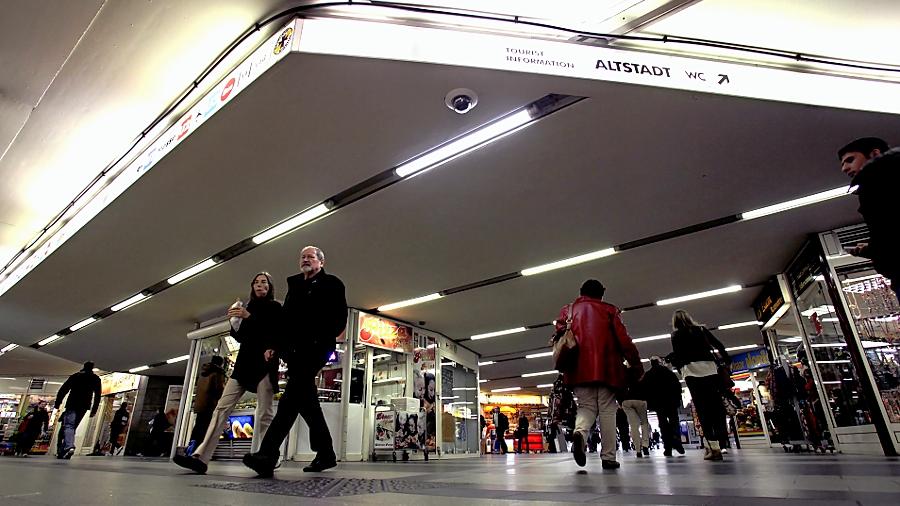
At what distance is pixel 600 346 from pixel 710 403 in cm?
248

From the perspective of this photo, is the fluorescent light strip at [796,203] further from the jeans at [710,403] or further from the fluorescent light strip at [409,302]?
the fluorescent light strip at [409,302]

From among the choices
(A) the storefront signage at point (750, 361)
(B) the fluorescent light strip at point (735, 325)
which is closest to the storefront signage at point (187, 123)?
(B) the fluorescent light strip at point (735, 325)

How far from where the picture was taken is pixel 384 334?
1163cm

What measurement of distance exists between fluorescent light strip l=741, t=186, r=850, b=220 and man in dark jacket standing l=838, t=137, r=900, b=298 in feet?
14.4

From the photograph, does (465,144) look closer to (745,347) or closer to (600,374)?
(600,374)

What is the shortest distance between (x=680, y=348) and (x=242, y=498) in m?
5.38

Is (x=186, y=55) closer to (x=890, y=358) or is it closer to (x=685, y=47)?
(x=685, y=47)

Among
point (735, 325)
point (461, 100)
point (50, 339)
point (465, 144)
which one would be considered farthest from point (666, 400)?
point (50, 339)

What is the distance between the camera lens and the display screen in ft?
37.2

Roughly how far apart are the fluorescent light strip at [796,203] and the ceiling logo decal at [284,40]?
21.1 ft

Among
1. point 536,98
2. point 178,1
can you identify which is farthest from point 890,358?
point 178,1

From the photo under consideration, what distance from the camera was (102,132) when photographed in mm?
5516

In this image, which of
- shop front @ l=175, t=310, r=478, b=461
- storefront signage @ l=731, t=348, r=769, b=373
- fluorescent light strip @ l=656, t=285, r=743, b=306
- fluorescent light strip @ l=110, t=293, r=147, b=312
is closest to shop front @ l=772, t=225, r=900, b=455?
fluorescent light strip @ l=656, t=285, r=743, b=306

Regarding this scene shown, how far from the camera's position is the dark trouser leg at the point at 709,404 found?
5.41 meters
